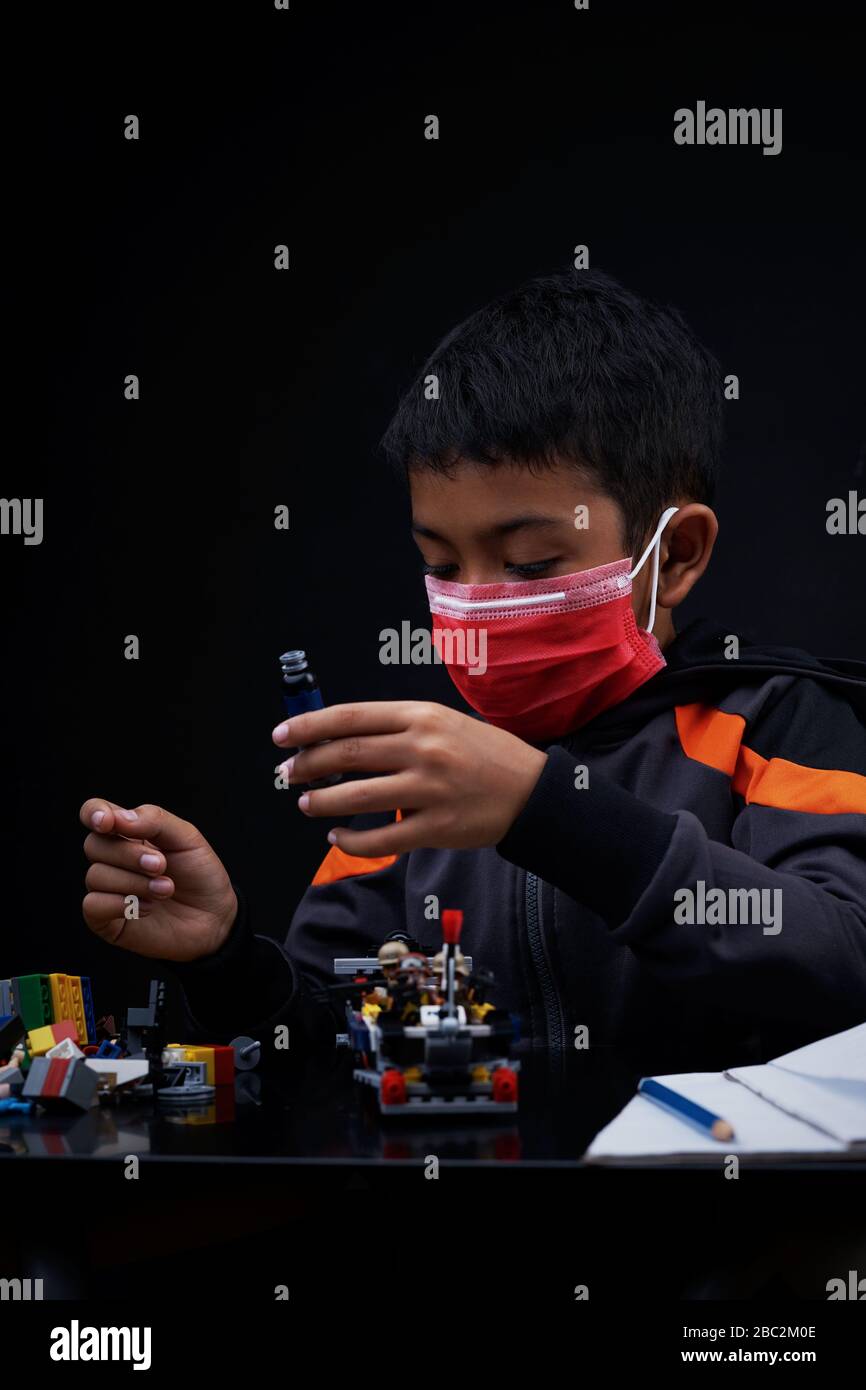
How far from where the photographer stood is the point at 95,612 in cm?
258

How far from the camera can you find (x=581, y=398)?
5.70ft

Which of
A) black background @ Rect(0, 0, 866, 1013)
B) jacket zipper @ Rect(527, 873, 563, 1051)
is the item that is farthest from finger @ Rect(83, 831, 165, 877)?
black background @ Rect(0, 0, 866, 1013)

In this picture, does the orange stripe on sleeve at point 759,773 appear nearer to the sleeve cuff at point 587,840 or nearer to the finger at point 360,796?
the sleeve cuff at point 587,840

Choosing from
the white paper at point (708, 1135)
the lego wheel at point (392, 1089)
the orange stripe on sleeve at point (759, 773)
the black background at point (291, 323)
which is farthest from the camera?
the black background at point (291, 323)

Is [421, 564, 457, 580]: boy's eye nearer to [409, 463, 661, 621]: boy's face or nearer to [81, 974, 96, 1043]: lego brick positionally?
[409, 463, 661, 621]: boy's face

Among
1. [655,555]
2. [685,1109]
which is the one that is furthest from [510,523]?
[685,1109]

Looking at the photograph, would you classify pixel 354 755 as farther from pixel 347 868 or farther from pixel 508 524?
pixel 347 868

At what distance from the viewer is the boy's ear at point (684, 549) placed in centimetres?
180

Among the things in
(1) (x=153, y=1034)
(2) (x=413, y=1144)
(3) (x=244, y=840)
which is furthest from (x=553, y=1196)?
(3) (x=244, y=840)

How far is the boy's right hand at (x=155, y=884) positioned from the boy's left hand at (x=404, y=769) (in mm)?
254

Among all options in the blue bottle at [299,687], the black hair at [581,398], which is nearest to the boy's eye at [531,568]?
the black hair at [581,398]

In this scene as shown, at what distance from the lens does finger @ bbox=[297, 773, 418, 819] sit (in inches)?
47.6

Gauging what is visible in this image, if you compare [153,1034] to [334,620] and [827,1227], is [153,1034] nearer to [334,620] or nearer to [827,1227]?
[827,1227]

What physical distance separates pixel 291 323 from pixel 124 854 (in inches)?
53.8
